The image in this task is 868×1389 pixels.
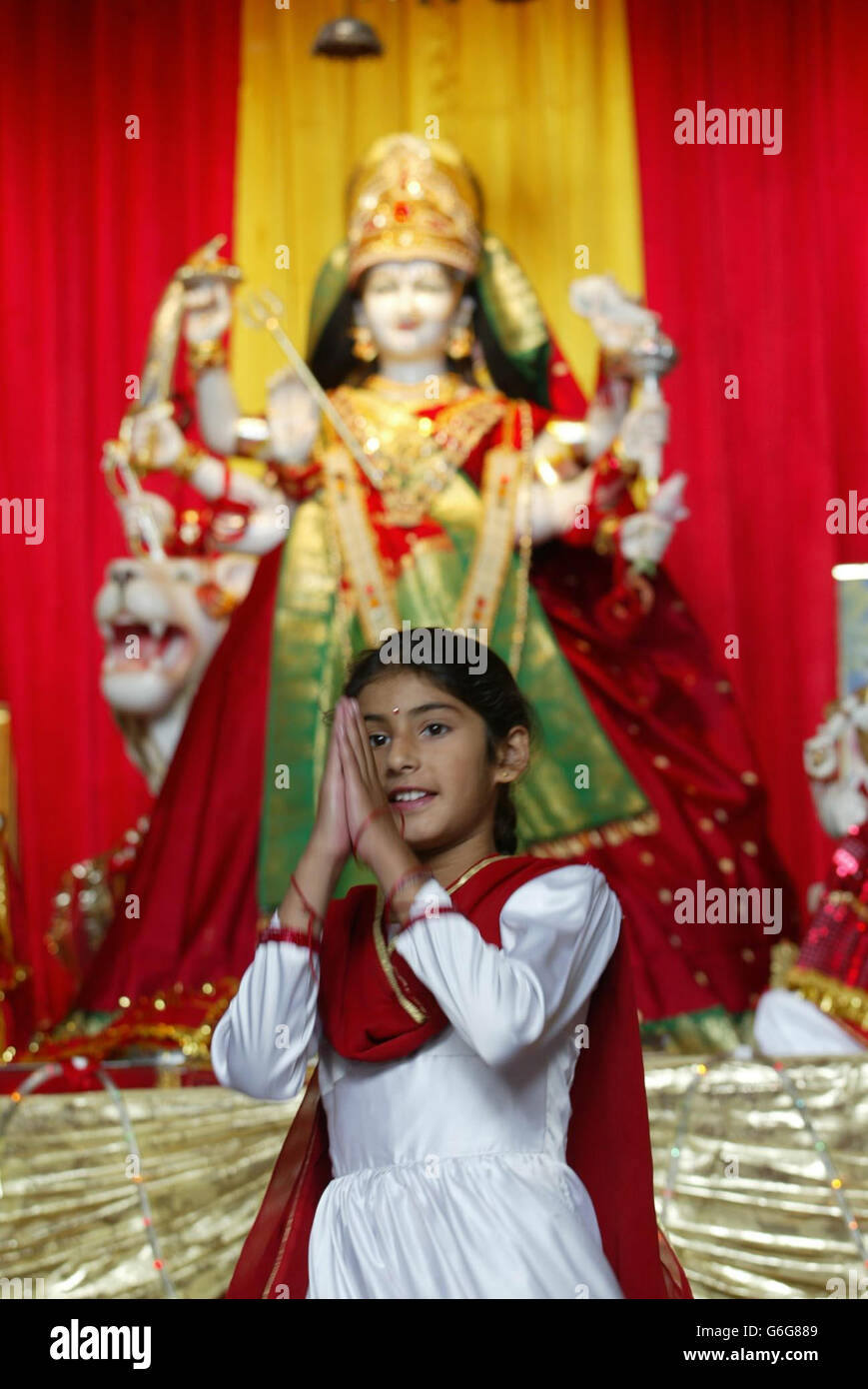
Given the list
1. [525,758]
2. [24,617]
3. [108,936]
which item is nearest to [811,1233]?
[525,758]

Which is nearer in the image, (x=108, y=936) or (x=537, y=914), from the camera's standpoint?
(x=537, y=914)

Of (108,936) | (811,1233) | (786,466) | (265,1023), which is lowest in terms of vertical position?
(811,1233)

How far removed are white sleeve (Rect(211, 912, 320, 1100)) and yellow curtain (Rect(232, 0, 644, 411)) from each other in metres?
3.84

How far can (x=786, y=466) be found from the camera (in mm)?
5195

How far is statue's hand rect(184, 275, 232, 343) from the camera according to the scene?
182 inches

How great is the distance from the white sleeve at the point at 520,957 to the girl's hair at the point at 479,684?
6.1 inches

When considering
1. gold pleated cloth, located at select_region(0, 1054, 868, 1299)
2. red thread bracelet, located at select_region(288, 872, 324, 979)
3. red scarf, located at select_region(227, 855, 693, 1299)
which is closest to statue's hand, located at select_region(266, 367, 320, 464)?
gold pleated cloth, located at select_region(0, 1054, 868, 1299)

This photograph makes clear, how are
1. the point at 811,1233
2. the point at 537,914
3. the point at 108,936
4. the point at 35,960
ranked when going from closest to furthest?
the point at 537,914 → the point at 811,1233 → the point at 108,936 → the point at 35,960

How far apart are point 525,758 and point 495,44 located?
13.5ft

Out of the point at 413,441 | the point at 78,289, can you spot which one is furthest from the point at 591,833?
the point at 78,289

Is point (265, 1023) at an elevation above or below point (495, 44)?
below

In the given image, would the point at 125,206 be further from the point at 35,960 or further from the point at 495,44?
the point at 35,960

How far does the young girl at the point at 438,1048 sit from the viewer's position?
154 centimetres
